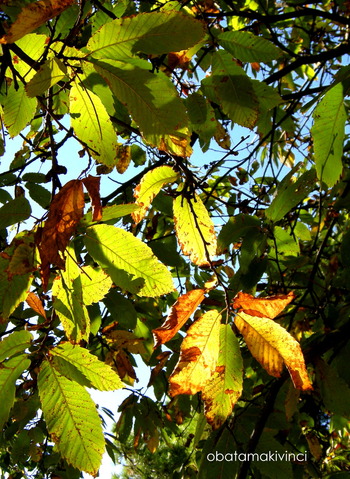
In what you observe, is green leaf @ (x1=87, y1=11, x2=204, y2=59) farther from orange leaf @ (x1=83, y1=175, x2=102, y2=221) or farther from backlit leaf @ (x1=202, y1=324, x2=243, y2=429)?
backlit leaf @ (x1=202, y1=324, x2=243, y2=429)

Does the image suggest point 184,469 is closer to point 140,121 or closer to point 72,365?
point 72,365

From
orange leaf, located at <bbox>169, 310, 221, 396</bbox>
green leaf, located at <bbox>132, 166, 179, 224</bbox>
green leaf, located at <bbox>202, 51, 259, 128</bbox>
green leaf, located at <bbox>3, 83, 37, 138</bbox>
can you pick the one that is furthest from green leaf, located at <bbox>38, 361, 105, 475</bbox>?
green leaf, located at <bbox>202, 51, 259, 128</bbox>

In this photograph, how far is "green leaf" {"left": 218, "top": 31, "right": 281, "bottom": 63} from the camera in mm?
994

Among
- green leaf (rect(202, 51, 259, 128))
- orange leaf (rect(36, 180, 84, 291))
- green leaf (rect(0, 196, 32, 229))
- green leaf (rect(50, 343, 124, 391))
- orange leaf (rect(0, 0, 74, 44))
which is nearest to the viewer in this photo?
orange leaf (rect(0, 0, 74, 44))

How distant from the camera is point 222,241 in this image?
1.36 metres

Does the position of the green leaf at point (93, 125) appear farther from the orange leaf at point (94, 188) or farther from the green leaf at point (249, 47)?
the green leaf at point (249, 47)

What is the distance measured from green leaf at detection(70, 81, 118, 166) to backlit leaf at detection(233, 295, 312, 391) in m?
0.36

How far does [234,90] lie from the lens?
3.41 ft

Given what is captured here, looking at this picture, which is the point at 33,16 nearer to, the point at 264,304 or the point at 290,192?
the point at 264,304

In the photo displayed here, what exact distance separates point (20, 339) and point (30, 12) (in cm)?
55

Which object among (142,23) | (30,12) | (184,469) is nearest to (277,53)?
(142,23)

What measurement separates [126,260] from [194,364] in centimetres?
22

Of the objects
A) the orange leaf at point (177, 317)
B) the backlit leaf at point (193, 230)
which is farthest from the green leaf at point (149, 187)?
the orange leaf at point (177, 317)

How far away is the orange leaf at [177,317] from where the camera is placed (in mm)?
752
